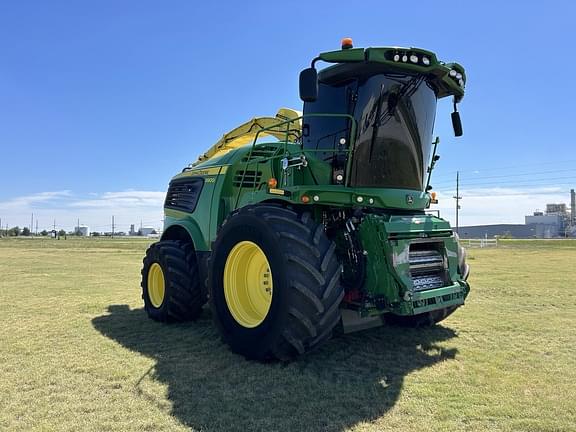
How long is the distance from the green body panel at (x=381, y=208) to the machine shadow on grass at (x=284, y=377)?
642mm

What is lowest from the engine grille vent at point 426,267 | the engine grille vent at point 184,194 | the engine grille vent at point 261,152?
the engine grille vent at point 426,267

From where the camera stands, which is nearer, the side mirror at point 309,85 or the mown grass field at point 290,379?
the mown grass field at point 290,379

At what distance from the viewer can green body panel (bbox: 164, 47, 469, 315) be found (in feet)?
14.5

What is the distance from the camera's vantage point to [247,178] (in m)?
6.50

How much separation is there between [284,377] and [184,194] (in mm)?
4256

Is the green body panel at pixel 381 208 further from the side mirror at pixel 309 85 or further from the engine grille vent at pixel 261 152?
the side mirror at pixel 309 85

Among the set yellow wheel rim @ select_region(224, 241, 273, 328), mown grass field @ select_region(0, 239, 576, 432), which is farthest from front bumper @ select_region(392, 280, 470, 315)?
yellow wheel rim @ select_region(224, 241, 273, 328)

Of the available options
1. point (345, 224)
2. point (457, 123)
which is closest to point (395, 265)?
point (345, 224)

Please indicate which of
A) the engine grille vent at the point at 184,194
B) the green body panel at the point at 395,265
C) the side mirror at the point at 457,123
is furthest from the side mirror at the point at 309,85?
the engine grille vent at the point at 184,194

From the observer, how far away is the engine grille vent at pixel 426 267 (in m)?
4.79

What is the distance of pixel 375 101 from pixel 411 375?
284 centimetres

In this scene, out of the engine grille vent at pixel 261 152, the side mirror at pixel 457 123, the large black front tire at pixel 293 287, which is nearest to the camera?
the large black front tire at pixel 293 287

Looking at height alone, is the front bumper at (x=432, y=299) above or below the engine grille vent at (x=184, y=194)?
below

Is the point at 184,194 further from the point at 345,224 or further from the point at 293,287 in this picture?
the point at 293,287
